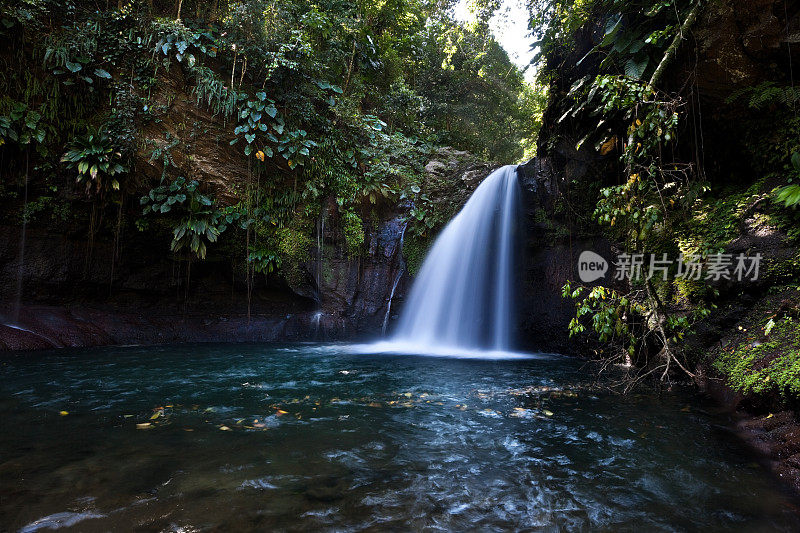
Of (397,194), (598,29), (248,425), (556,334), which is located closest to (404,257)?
(397,194)

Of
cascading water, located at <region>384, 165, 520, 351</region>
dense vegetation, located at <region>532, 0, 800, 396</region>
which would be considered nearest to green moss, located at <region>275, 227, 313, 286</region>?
cascading water, located at <region>384, 165, 520, 351</region>

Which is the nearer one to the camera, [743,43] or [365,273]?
[743,43]

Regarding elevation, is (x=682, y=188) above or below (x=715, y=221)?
above

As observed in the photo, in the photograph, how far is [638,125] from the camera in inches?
204

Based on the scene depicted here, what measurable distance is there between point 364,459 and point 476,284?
26.3 ft

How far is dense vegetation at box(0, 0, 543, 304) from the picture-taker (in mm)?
8500

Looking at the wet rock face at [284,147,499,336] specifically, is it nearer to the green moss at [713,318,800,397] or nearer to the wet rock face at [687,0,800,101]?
the wet rock face at [687,0,800,101]

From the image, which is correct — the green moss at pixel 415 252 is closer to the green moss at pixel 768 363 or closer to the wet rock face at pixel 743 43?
the wet rock face at pixel 743 43

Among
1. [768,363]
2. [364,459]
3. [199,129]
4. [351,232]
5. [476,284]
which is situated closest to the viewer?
[364,459]

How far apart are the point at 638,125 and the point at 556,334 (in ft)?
18.3

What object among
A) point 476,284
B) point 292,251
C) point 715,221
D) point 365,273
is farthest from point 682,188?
point 292,251

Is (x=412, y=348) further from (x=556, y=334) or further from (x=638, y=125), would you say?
(x=638, y=125)

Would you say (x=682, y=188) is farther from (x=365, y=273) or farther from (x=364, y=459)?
(x=365, y=273)

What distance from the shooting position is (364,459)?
3.05m
